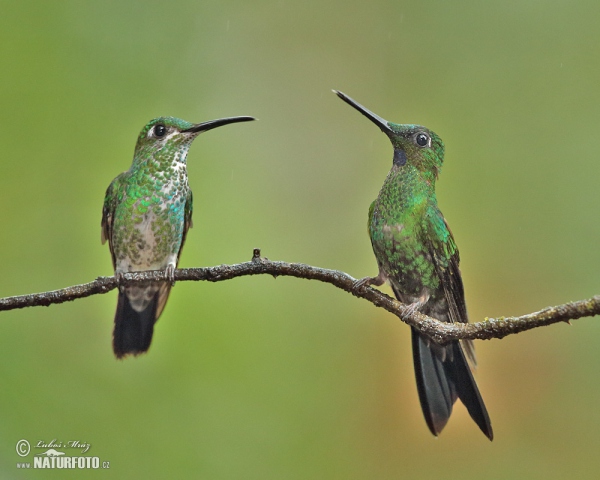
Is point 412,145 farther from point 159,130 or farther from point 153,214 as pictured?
point 153,214

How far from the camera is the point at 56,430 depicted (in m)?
4.88

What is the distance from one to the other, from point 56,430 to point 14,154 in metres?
2.13

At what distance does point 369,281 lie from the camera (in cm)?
225

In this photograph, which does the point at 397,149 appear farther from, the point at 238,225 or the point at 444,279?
the point at 238,225

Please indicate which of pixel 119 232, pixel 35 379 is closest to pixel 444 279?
pixel 119 232

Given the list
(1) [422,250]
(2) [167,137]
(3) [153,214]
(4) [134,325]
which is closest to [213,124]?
(2) [167,137]

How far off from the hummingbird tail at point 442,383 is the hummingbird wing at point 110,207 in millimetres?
1469

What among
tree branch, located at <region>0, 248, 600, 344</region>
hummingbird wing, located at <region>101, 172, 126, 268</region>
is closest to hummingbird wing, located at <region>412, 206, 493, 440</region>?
tree branch, located at <region>0, 248, 600, 344</region>

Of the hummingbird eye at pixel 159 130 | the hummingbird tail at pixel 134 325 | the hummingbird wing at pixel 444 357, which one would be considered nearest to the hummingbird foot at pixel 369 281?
the hummingbird wing at pixel 444 357

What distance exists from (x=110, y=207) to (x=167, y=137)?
19.9 inches

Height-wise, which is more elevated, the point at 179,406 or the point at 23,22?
the point at 23,22

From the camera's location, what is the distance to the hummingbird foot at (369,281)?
2.03 metres

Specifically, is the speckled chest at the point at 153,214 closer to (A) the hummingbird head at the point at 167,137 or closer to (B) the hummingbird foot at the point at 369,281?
(A) the hummingbird head at the point at 167,137

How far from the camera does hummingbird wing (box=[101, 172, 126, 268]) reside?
2.96m
